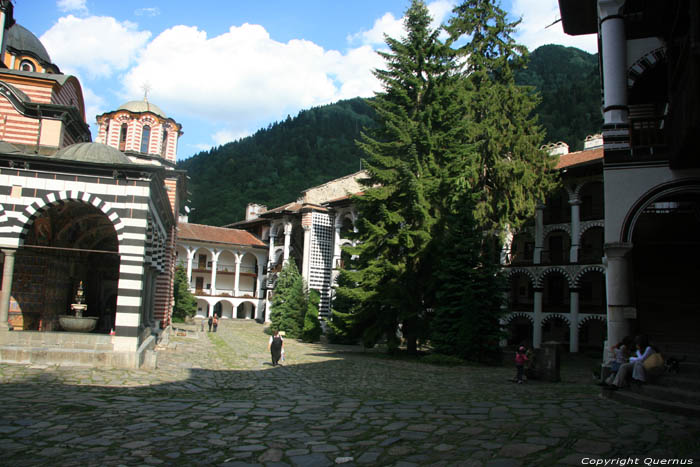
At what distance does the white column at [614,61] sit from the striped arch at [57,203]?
437 inches

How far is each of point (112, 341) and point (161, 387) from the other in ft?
9.87

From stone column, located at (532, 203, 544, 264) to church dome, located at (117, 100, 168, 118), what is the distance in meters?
20.3

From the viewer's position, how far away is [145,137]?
28000mm

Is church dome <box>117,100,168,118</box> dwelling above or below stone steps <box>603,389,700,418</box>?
above

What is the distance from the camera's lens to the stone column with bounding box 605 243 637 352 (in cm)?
905

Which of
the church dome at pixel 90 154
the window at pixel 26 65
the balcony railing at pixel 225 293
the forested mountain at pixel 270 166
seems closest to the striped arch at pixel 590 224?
the church dome at pixel 90 154

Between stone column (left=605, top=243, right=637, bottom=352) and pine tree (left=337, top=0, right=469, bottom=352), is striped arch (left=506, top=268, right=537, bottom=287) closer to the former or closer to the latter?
pine tree (left=337, top=0, right=469, bottom=352)

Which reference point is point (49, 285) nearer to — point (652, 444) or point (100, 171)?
point (100, 171)

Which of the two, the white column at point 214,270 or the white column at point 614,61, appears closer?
the white column at point 614,61

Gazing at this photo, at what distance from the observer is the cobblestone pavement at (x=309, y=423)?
5.00 metres

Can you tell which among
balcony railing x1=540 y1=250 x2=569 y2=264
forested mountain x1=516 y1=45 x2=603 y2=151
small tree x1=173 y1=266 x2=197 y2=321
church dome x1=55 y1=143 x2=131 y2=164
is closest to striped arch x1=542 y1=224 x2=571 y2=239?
balcony railing x1=540 y1=250 x2=569 y2=264

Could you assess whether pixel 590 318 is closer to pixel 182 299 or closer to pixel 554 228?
pixel 554 228

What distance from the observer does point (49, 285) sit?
15414mm

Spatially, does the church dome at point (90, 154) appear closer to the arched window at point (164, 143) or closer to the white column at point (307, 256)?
the arched window at point (164, 143)
